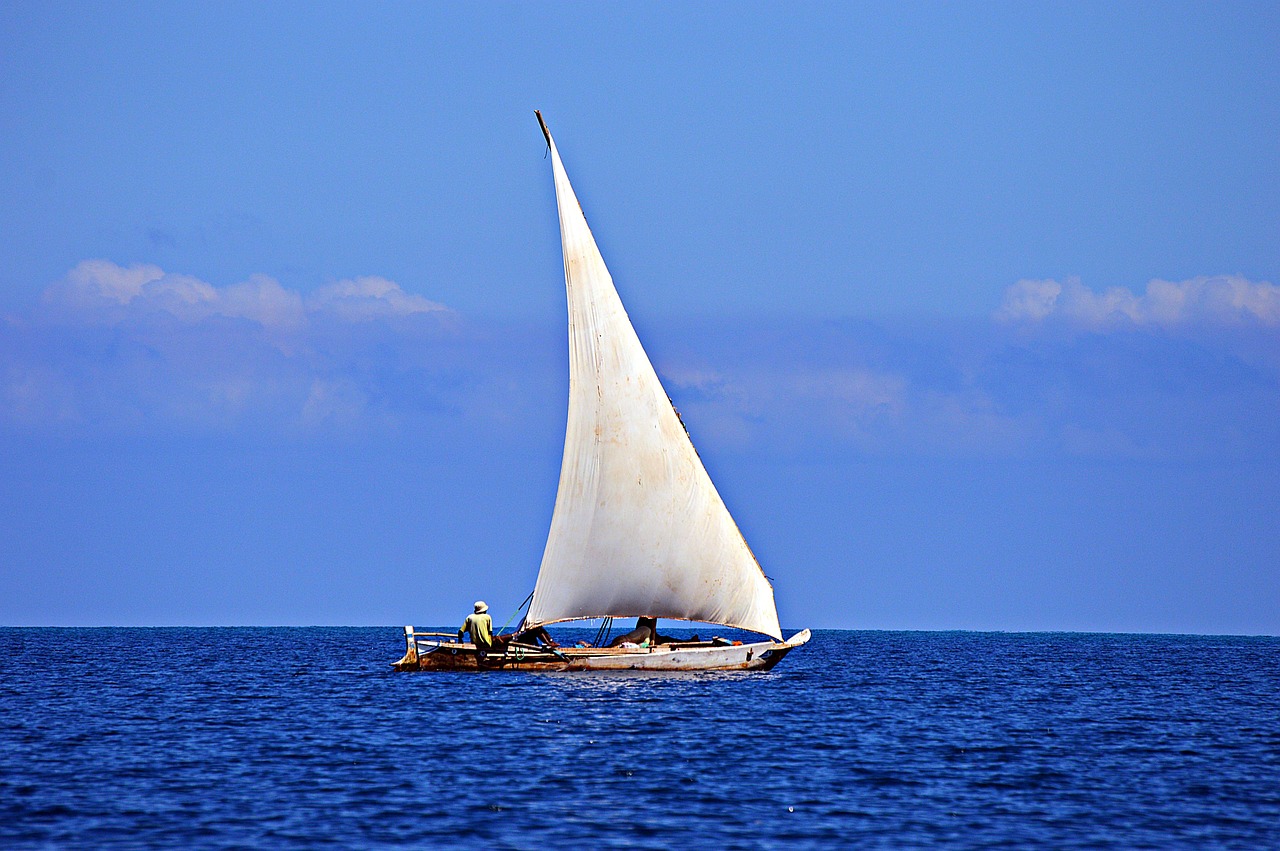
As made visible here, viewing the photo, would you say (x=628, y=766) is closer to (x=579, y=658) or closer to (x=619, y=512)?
(x=579, y=658)

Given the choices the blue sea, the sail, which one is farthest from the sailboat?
the blue sea

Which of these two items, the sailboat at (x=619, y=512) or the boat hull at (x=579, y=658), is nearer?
the boat hull at (x=579, y=658)

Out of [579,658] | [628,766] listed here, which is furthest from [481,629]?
[628,766]

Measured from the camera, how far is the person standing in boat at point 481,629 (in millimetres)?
45500

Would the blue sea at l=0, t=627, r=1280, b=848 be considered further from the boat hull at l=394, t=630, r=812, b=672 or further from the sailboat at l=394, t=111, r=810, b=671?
the sailboat at l=394, t=111, r=810, b=671

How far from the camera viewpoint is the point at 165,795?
25.8m

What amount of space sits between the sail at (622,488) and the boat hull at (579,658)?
54.4 inches

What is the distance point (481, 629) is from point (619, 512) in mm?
5608

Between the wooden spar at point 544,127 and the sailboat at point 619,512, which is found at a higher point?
the wooden spar at point 544,127

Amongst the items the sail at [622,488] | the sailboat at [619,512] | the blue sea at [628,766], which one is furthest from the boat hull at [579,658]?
the sail at [622,488]

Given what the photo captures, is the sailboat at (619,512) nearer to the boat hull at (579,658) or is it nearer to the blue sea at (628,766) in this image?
the boat hull at (579,658)

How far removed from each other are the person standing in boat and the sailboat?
209 mm

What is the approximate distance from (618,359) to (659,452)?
3.20 metres

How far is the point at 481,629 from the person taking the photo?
1795 inches
